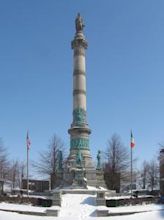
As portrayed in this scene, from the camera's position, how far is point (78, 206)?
3294cm

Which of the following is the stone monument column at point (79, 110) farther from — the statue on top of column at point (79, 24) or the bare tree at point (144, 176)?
the bare tree at point (144, 176)

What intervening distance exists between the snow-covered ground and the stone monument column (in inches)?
440

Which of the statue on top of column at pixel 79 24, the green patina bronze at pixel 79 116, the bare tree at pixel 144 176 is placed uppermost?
the statue on top of column at pixel 79 24

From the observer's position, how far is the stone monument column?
4947cm

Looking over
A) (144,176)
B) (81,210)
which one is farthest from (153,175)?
(81,210)

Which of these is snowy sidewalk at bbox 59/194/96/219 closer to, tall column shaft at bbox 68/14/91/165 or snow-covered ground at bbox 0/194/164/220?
snow-covered ground at bbox 0/194/164/220

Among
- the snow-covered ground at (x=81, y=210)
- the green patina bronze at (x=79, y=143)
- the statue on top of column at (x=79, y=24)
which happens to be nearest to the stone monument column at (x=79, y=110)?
the green patina bronze at (x=79, y=143)

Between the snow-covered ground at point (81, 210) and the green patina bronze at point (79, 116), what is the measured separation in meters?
13.8

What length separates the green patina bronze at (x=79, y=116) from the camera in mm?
50469

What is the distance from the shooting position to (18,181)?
79.5m

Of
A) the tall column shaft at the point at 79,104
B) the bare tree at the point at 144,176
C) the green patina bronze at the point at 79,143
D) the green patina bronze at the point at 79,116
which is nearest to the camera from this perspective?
the green patina bronze at the point at 79,143

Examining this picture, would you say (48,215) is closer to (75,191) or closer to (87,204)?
(87,204)

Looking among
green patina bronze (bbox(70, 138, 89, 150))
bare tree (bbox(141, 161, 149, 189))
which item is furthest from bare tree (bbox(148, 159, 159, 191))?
green patina bronze (bbox(70, 138, 89, 150))

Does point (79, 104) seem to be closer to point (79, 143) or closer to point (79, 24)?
point (79, 143)
